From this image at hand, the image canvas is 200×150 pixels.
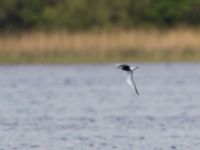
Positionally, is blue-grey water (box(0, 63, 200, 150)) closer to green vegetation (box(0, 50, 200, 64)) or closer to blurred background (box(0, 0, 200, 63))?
green vegetation (box(0, 50, 200, 64))

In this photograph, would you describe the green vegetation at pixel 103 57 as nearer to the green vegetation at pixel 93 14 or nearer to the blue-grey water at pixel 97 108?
the blue-grey water at pixel 97 108

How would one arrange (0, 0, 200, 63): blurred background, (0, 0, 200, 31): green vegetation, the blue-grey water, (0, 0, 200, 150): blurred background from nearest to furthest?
1. the blue-grey water
2. (0, 0, 200, 150): blurred background
3. (0, 0, 200, 63): blurred background
4. (0, 0, 200, 31): green vegetation

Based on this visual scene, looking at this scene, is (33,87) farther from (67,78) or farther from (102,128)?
(102,128)

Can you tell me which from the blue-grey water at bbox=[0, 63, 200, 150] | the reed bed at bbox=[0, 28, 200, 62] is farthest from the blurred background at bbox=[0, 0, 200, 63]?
the blue-grey water at bbox=[0, 63, 200, 150]

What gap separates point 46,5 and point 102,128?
2751cm

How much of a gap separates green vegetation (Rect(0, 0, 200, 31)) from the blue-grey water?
17.9 ft

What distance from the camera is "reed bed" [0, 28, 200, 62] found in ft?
121

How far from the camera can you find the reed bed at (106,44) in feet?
121

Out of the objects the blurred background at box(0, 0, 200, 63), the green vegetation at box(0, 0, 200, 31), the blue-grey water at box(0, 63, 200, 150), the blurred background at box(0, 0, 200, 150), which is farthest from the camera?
the green vegetation at box(0, 0, 200, 31)

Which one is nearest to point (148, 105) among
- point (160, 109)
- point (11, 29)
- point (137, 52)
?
point (160, 109)

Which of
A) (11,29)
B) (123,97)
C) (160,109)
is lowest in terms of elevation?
(160,109)

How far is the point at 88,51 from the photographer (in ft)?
123

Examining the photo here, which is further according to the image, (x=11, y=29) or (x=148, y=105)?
(x=11, y=29)

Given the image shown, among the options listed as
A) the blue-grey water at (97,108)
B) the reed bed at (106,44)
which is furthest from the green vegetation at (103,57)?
the blue-grey water at (97,108)
